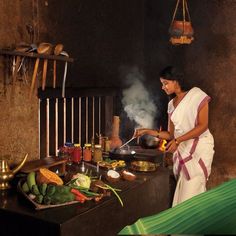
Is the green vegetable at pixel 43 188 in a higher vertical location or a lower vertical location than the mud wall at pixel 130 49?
lower

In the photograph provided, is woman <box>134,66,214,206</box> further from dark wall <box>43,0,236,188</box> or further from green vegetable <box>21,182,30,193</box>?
green vegetable <box>21,182,30,193</box>

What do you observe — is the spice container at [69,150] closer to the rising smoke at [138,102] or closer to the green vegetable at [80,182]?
the green vegetable at [80,182]

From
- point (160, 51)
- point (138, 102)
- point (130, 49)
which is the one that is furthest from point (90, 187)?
point (160, 51)

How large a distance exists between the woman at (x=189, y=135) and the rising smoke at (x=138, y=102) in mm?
1175

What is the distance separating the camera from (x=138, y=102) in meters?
6.21

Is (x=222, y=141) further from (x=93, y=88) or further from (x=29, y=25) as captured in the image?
(x=29, y=25)

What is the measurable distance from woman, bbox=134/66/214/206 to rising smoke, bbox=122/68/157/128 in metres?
1.18

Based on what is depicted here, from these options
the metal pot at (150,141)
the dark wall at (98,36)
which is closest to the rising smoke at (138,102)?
the dark wall at (98,36)

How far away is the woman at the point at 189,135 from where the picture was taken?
4602 mm

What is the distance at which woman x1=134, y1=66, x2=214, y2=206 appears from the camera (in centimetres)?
460

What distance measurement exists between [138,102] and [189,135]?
5.99 ft

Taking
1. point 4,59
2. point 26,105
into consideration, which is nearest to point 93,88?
point 26,105

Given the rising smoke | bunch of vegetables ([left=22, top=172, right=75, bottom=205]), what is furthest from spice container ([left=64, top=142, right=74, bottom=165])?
the rising smoke

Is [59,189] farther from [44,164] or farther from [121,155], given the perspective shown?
[121,155]
